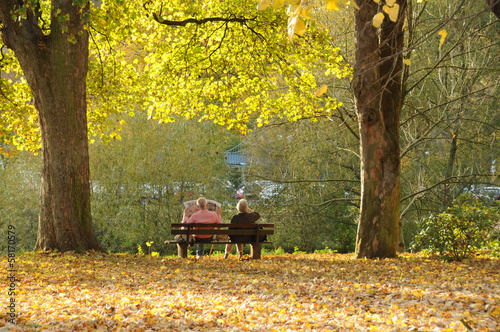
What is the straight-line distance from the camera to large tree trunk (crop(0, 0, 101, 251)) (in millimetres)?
8258

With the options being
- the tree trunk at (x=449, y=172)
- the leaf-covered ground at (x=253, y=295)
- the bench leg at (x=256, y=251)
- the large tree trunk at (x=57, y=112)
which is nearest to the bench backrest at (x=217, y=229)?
the bench leg at (x=256, y=251)

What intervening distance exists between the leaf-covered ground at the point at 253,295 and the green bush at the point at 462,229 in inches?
13.9

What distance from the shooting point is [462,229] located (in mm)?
7824

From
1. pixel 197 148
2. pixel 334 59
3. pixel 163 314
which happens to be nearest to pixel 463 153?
pixel 334 59

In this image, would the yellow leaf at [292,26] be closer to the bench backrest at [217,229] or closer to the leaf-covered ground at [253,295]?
the leaf-covered ground at [253,295]

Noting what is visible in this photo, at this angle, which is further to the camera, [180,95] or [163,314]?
[180,95]

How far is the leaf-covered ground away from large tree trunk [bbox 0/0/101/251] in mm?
523

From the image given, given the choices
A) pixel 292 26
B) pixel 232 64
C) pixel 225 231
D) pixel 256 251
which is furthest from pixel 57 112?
pixel 292 26

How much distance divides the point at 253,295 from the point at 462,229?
417cm

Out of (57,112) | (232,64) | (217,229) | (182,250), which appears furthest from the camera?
(232,64)

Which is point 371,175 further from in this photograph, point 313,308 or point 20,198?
point 20,198

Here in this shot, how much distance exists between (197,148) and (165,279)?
1006 cm

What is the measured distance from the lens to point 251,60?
39.1 ft

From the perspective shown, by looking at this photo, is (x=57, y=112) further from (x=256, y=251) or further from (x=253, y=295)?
(x=253, y=295)
